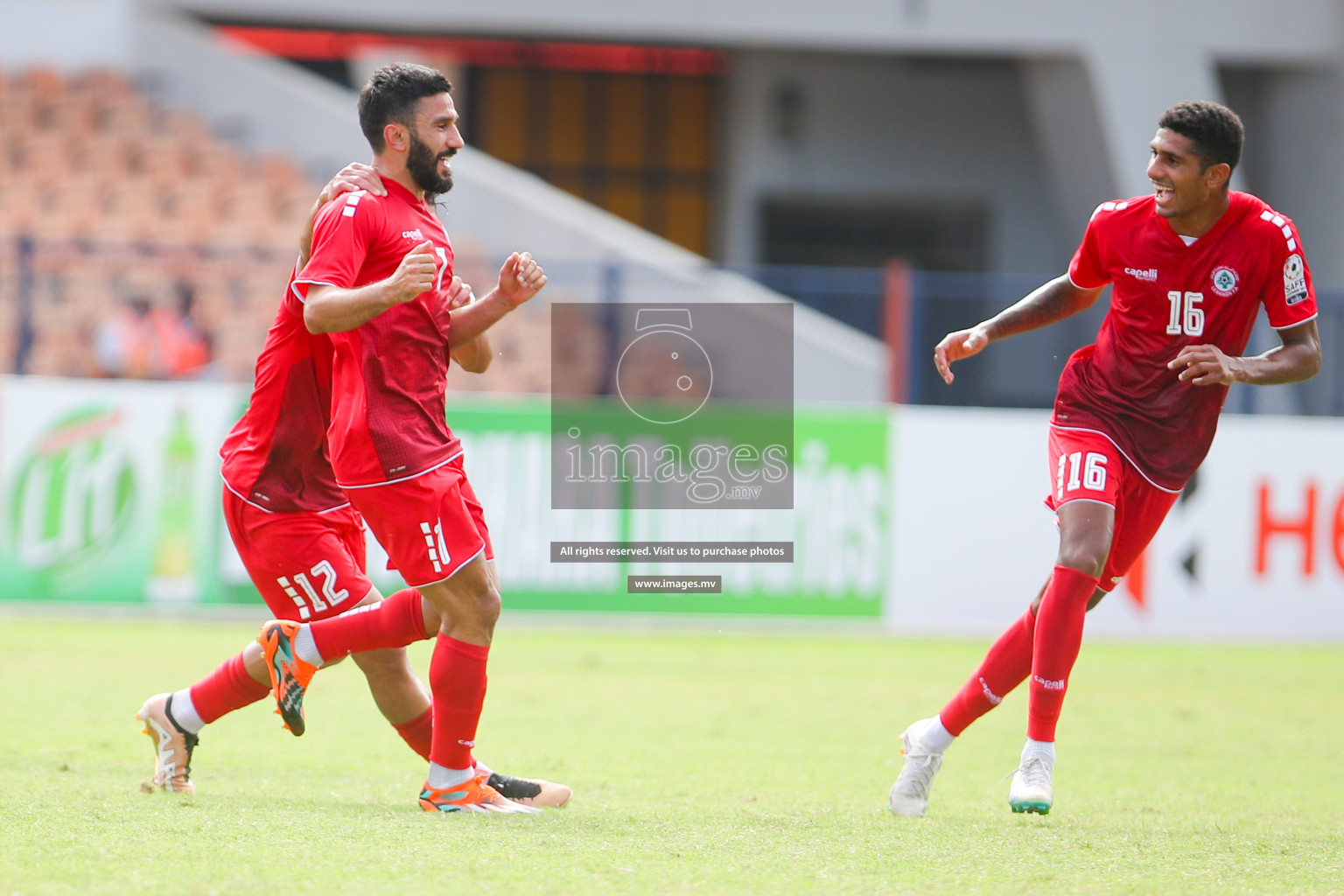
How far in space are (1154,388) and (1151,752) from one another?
2.20 m

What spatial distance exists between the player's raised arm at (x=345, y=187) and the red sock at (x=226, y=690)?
4.11ft

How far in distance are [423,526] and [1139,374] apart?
2.23m

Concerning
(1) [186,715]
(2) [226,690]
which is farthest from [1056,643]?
(1) [186,715]

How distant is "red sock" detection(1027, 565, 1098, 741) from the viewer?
4.74 metres

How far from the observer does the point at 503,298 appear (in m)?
4.61

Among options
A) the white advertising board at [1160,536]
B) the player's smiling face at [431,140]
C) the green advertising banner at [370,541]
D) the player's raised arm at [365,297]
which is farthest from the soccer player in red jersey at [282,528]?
the white advertising board at [1160,536]

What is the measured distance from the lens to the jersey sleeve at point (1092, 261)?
16.4ft

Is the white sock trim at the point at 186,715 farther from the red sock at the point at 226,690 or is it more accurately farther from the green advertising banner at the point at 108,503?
the green advertising banner at the point at 108,503

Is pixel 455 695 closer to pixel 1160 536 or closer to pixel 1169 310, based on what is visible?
pixel 1169 310

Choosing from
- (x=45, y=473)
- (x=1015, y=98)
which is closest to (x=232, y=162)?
(x=45, y=473)

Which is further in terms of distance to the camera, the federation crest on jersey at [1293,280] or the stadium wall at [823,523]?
the stadium wall at [823,523]

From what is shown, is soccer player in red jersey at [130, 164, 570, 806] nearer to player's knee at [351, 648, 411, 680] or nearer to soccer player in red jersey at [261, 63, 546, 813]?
player's knee at [351, 648, 411, 680]

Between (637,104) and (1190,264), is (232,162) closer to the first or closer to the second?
(637,104)

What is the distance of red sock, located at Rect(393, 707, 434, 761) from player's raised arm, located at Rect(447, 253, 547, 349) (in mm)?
1203
